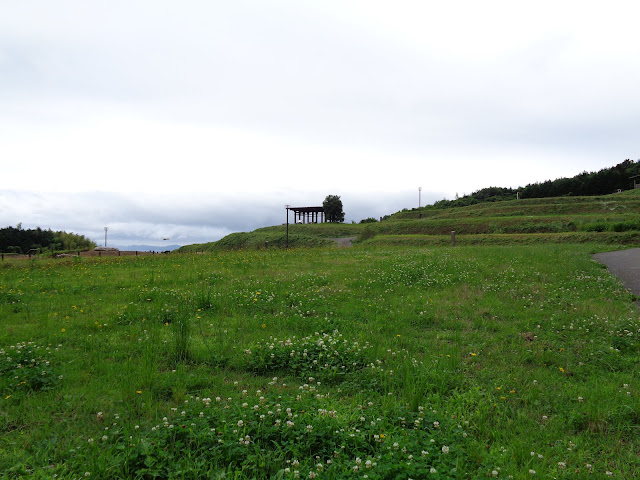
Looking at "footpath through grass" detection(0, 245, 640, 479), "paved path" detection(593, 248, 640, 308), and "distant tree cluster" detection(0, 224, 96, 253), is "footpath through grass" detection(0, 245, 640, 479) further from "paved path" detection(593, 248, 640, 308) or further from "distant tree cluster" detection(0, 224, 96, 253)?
"distant tree cluster" detection(0, 224, 96, 253)

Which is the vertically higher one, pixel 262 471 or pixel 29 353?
pixel 29 353

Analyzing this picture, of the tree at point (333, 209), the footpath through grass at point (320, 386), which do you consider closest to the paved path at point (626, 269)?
the footpath through grass at point (320, 386)

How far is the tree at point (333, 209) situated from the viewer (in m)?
82.3

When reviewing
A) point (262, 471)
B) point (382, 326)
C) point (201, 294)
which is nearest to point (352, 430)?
point (262, 471)

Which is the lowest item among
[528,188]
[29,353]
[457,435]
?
[457,435]

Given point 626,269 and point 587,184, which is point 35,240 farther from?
point 587,184

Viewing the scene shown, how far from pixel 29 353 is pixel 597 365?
28.6 ft

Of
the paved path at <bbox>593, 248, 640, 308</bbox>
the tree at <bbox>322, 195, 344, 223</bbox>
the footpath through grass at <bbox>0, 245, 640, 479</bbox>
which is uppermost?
the tree at <bbox>322, 195, 344, 223</bbox>

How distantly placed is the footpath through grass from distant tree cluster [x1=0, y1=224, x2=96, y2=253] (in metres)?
60.3

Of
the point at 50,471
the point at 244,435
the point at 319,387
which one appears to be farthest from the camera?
the point at 319,387

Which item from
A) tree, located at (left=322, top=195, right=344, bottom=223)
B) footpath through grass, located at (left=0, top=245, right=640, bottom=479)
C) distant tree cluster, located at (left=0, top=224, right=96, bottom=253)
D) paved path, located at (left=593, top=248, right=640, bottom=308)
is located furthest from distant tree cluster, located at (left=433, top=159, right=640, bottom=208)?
footpath through grass, located at (left=0, top=245, right=640, bottom=479)

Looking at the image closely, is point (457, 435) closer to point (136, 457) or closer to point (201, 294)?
point (136, 457)

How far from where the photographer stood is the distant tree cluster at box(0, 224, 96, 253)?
61031mm

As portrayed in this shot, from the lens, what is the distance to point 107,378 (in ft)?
17.0
